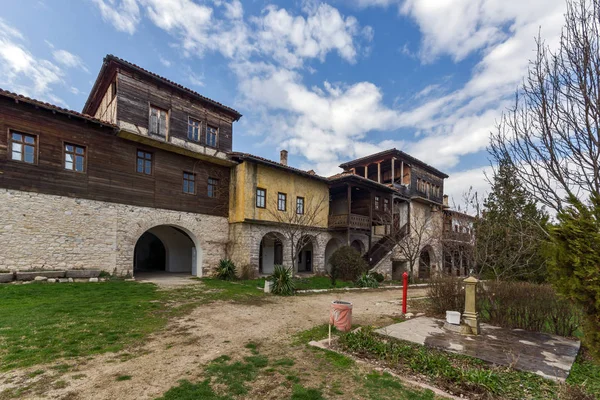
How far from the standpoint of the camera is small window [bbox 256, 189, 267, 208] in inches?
712

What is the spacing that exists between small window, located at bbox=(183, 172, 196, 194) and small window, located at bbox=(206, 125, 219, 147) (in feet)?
7.49

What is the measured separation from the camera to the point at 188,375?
4363mm

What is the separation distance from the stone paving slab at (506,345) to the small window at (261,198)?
1232 centimetres

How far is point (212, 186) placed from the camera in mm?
17875

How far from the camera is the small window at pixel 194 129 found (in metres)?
17.0

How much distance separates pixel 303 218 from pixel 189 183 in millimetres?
7635

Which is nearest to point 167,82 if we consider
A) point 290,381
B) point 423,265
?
point 290,381

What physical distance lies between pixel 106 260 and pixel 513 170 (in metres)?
16.0

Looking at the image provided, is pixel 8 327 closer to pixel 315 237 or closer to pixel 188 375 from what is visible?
pixel 188 375


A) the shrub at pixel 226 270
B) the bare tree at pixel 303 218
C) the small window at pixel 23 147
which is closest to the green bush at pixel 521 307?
the bare tree at pixel 303 218

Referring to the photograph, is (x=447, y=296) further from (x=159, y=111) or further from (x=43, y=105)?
(x=43, y=105)

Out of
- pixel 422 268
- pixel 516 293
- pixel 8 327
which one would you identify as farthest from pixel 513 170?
pixel 422 268

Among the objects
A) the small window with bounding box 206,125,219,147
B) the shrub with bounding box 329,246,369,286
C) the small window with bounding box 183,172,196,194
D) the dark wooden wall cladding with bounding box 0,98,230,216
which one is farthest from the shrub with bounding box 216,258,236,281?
the small window with bounding box 206,125,219,147

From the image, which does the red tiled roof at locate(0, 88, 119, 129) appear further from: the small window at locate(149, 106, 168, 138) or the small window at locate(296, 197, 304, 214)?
the small window at locate(296, 197, 304, 214)
